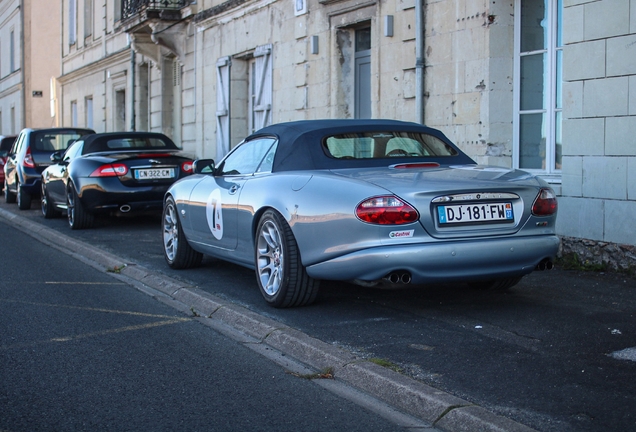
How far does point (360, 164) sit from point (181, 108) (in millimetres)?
15572

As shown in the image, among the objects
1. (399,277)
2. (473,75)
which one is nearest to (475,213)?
(399,277)

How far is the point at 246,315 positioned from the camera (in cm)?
620

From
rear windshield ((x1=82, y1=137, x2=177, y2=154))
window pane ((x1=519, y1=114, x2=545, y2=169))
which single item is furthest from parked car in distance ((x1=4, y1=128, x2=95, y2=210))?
window pane ((x1=519, y1=114, x2=545, y2=169))

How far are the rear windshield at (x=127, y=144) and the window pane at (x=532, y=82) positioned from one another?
643 centimetres

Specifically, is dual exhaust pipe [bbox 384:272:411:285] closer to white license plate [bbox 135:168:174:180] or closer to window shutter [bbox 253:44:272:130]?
white license plate [bbox 135:168:174:180]

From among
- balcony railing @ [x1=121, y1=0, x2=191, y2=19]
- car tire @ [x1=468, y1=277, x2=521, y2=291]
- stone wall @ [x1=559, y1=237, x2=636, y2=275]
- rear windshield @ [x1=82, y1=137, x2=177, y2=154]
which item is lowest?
car tire @ [x1=468, y1=277, x2=521, y2=291]

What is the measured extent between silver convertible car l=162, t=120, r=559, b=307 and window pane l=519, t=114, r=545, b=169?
3.22 metres

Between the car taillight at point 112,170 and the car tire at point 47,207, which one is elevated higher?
the car taillight at point 112,170

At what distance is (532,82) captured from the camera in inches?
399

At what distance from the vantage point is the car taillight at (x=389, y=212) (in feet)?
18.1

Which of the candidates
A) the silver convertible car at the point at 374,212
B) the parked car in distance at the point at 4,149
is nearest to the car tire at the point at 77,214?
the silver convertible car at the point at 374,212

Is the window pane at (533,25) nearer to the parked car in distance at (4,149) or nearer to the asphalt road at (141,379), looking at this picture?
the asphalt road at (141,379)

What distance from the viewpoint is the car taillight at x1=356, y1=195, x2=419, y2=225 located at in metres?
5.53

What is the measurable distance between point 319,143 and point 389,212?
1.35 m
